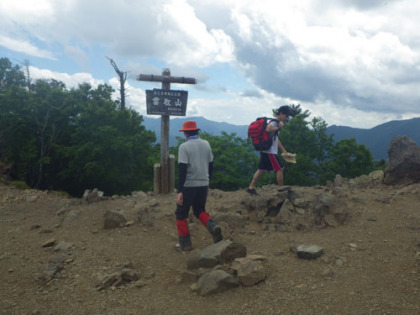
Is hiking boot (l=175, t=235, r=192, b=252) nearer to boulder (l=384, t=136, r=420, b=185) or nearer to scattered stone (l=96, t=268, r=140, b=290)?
scattered stone (l=96, t=268, r=140, b=290)

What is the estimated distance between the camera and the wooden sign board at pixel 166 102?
8.27m

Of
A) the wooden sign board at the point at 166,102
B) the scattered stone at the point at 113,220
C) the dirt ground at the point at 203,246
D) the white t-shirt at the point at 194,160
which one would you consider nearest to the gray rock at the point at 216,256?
the dirt ground at the point at 203,246

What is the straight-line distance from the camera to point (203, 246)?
18.3 feet

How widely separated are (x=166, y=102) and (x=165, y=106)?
114mm

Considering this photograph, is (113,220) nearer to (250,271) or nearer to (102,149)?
(250,271)

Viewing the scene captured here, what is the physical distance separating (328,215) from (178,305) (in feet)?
12.0

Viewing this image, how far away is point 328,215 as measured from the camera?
616 centimetres

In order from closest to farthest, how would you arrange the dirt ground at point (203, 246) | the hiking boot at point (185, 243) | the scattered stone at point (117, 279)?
the dirt ground at point (203, 246) < the scattered stone at point (117, 279) < the hiking boot at point (185, 243)

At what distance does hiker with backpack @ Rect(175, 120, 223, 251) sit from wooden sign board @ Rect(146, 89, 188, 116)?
10.7 feet

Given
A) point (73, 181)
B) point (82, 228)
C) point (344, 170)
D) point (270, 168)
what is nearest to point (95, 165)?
point (73, 181)

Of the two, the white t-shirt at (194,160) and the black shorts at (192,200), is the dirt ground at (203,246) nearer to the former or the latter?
the black shorts at (192,200)

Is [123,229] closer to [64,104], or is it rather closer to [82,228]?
[82,228]

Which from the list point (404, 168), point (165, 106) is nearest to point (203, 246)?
point (165, 106)

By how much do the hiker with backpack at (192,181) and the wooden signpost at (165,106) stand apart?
10.8 ft
